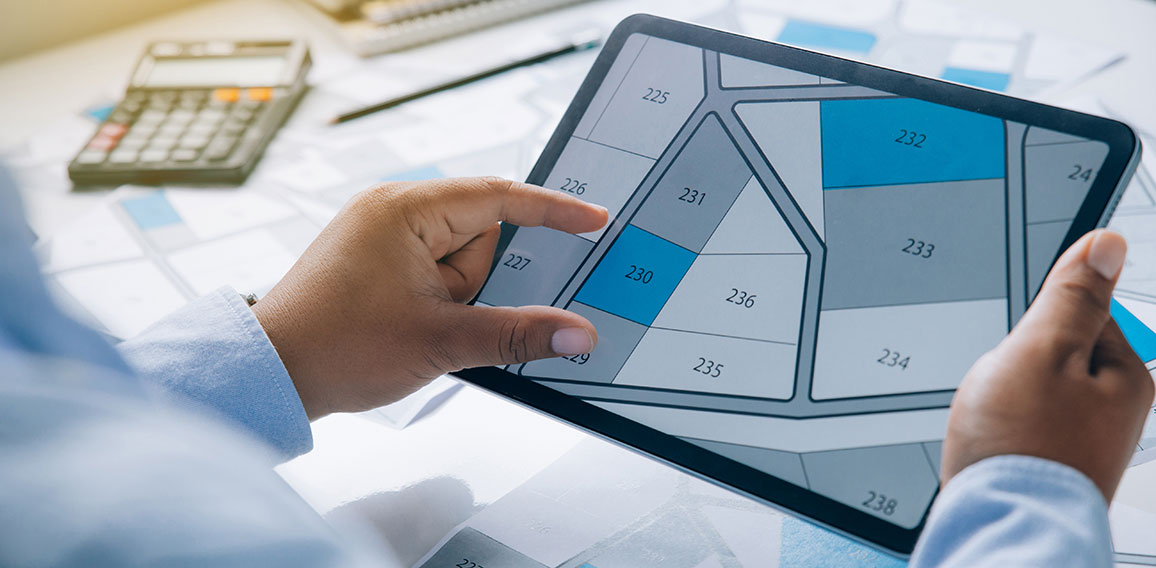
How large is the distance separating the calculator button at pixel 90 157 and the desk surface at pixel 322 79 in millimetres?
35

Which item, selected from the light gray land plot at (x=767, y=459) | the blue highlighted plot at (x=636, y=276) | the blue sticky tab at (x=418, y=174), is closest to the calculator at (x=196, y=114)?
the blue sticky tab at (x=418, y=174)

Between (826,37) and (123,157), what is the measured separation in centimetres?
76

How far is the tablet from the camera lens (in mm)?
458

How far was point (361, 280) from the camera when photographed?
0.56 m

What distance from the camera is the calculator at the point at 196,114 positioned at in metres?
0.86

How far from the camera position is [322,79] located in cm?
102

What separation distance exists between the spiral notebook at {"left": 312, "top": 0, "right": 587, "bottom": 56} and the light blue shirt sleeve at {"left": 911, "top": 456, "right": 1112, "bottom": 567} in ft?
2.81

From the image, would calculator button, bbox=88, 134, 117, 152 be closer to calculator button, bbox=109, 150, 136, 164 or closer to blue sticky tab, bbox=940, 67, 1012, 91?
calculator button, bbox=109, 150, 136, 164

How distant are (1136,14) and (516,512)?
921mm

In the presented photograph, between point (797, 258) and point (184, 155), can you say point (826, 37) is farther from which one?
point (184, 155)

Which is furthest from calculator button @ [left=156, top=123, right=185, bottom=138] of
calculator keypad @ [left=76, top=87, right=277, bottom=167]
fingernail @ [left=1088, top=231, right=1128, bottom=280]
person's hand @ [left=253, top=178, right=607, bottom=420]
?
fingernail @ [left=1088, top=231, right=1128, bottom=280]

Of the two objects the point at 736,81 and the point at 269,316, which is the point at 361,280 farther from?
the point at 736,81

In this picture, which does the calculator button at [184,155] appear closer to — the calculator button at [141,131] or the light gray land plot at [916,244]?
the calculator button at [141,131]

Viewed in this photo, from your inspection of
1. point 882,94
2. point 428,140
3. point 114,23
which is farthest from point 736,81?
point 114,23
